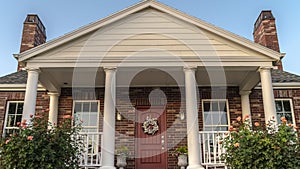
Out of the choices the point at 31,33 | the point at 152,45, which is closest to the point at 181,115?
the point at 152,45

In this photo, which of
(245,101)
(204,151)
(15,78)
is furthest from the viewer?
(15,78)

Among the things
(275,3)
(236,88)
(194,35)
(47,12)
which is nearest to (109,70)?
(194,35)

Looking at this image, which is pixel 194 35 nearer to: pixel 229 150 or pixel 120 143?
pixel 229 150

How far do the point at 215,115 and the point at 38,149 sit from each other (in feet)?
16.3

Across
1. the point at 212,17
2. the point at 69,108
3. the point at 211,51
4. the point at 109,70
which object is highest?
the point at 212,17

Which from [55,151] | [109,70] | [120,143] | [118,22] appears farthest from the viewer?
[120,143]

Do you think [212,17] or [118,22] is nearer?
[118,22]

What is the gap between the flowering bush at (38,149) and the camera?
16.6 ft

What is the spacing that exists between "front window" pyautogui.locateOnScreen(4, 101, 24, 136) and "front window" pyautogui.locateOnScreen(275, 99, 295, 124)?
7.19 metres

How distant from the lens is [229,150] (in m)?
5.54

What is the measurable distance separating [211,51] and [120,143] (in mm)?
3406

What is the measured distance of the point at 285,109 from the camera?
28.4ft

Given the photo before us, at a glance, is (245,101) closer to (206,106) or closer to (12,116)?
(206,106)

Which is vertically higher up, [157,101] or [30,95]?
[157,101]
